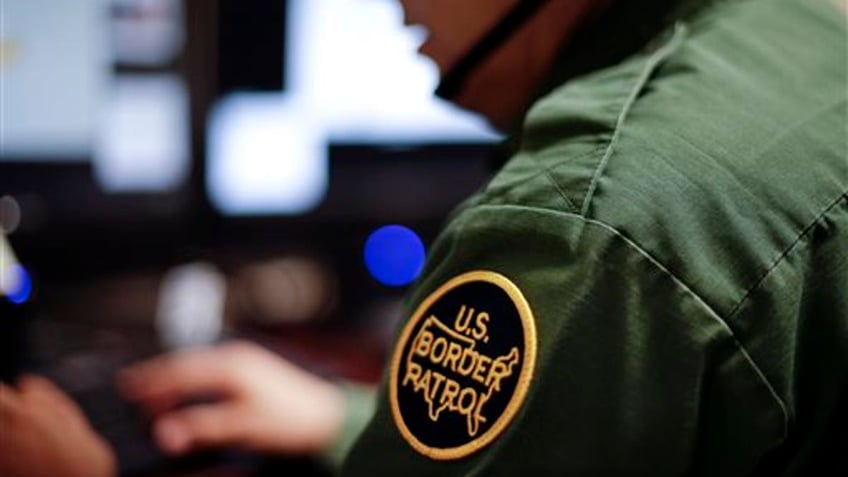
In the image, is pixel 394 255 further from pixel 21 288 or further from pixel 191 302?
pixel 21 288

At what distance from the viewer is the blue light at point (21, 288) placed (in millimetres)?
912

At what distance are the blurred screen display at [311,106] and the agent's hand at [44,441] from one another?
50 cm

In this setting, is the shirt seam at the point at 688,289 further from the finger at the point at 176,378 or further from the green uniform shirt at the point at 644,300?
the finger at the point at 176,378

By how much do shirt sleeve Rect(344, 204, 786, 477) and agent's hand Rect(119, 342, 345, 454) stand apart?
409 millimetres

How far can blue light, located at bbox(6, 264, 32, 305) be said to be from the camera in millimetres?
912

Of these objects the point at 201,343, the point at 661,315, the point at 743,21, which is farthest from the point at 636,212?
the point at 201,343

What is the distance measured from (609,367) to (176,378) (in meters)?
0.53

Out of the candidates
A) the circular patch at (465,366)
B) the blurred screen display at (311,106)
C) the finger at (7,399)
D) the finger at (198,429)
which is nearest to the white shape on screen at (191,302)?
the blurred screen display at (311,106)

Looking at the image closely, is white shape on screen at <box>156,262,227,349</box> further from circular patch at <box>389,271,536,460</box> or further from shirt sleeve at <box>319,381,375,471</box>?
circular patch at <box>389,271,536,460</box>

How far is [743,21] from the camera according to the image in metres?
0.64

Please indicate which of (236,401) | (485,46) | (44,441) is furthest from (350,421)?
(485,46)

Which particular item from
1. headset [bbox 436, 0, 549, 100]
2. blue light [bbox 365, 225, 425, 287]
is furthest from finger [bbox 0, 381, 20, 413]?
blue light [bbox 365, 225, 425, 287]

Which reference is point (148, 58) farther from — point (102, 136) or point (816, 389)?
point (816, 389)

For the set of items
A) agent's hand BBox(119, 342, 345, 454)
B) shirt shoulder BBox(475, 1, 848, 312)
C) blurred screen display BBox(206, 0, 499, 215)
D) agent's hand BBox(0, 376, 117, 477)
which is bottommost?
agent's hand BBox(119, 342, 345, 454)
